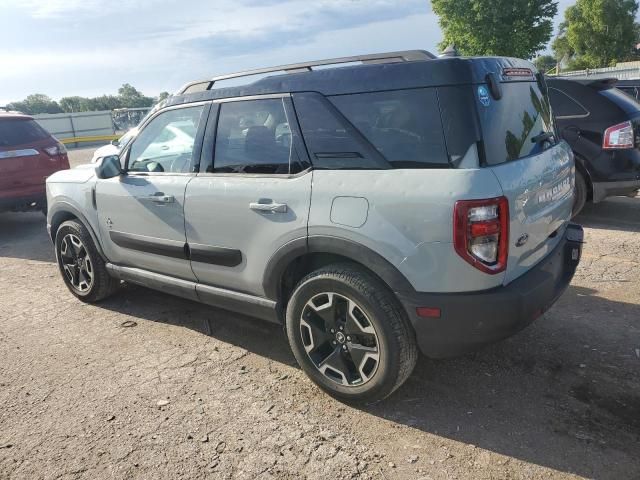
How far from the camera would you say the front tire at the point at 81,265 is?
4.52 m

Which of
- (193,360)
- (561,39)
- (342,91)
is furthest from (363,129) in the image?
(561,39)

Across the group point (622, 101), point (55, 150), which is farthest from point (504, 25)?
point (55, 150)

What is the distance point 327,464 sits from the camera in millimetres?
2523

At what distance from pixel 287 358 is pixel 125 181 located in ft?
6.11

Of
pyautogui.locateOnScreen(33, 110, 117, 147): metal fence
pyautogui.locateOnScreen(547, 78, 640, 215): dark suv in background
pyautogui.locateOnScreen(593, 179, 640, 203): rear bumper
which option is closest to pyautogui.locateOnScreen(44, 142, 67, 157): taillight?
pyautogui.locateOnScreen(547, 78, 640, 215): dark suv in background

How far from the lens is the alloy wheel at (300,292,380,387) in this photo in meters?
2.83

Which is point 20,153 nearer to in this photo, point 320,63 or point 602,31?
point 320,63

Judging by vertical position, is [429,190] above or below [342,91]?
below

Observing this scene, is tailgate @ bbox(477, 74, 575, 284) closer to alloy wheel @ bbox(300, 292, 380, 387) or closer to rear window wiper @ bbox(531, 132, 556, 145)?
rear window wiper @ bbox(531, 132, 556, 145)

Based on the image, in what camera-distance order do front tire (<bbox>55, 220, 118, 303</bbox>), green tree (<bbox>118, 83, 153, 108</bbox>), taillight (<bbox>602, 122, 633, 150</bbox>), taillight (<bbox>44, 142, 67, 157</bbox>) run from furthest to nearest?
green tree (<bbox>118, 83, 153, 108</bbox>) < taillight (<bbox>44, 142, 67, 157</bbox>) < taillight (<bbox>602, 122, 633, 150</bbox>) < front tire (<bbox>55, 220, 118, 303</bbox>)

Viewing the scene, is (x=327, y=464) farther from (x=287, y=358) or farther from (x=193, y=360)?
(x=193, y=360)

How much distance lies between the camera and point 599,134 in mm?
6129

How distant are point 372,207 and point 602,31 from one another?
52.3 m

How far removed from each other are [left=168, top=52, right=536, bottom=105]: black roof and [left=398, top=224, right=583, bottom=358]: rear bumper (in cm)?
104
